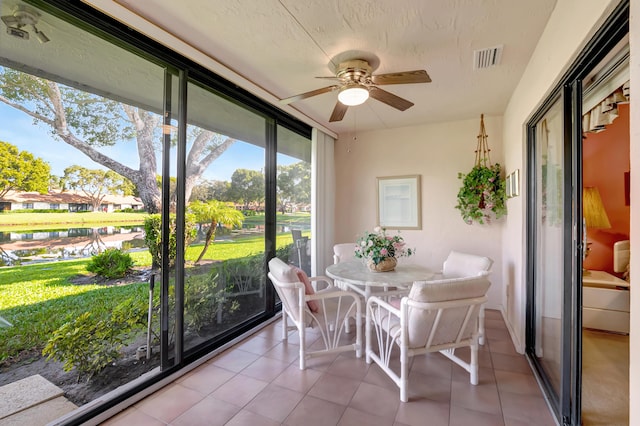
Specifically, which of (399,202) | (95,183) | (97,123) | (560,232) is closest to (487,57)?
(560,232)

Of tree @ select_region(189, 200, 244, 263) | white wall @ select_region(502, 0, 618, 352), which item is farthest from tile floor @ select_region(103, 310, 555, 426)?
tree @ select_region(189, 200, 244, 263)

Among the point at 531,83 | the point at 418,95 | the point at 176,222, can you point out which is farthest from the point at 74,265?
the point at 531,83

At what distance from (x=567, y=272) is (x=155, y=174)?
9.15 feet

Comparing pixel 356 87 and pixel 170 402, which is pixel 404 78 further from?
pixel 170 402

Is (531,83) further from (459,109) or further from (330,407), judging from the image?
→ (330,407)

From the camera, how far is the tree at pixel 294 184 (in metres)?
3.65

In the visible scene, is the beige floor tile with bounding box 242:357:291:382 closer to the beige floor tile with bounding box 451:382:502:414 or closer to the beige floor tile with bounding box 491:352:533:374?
the beige floor tile with bounding box 451:382:502:414

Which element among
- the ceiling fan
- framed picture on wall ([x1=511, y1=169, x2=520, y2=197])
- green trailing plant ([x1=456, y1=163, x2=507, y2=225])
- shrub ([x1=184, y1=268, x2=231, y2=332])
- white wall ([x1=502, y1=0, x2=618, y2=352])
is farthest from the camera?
green trailing plant ([x1=456, y1=163, x2=507, y2=225])

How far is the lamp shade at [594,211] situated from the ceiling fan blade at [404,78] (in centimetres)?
191

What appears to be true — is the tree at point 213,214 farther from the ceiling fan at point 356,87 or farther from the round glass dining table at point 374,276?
the ceiling fan at point 356,87

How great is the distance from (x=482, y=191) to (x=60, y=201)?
3933 mm

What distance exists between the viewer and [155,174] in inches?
84.6

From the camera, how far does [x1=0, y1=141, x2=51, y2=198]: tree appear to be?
1.43 meters

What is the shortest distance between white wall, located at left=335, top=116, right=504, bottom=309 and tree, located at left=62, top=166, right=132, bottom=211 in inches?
117
